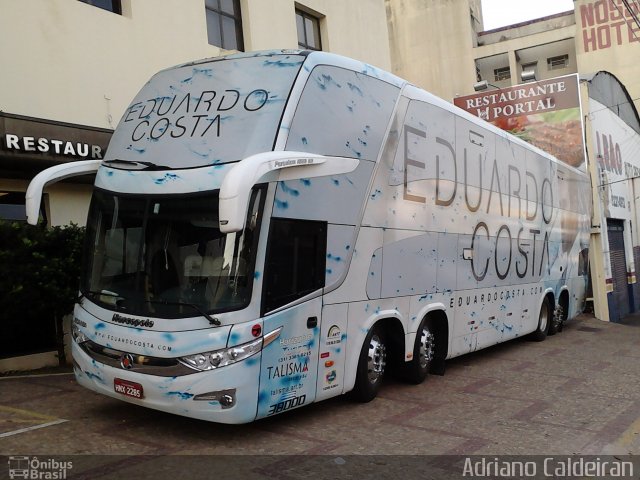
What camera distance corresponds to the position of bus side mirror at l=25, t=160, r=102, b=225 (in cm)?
628

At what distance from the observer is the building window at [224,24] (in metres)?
12.7

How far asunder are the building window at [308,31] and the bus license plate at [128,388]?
1101 centimetres

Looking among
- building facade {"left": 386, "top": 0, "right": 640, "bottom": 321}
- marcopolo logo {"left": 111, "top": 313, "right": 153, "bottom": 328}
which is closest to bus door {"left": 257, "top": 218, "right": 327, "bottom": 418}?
marcopolo logo {"left": 111, "top": 313, "right": 153, "bottom": 328}

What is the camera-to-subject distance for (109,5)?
35.5 feet

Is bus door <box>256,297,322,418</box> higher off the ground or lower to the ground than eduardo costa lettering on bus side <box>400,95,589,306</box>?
lower

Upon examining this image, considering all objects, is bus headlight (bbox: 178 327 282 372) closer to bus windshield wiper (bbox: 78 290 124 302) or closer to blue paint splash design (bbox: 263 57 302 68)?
bus windshield wiper (bbox: 78 290 124 302)

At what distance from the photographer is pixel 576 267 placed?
15.3 metres

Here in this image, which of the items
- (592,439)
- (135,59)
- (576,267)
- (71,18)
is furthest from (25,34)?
(576,267)

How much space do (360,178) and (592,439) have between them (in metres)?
3.66

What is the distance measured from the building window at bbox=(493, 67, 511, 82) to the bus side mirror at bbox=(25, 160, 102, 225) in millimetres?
39837

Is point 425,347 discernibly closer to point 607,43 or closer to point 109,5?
point 109,5

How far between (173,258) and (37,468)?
2072 millimetres

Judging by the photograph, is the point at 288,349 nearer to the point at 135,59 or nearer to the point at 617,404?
the point at 617,404

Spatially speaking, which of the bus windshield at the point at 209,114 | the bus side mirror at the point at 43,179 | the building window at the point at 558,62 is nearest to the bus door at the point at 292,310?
the bus windshield at the point at 209,114
